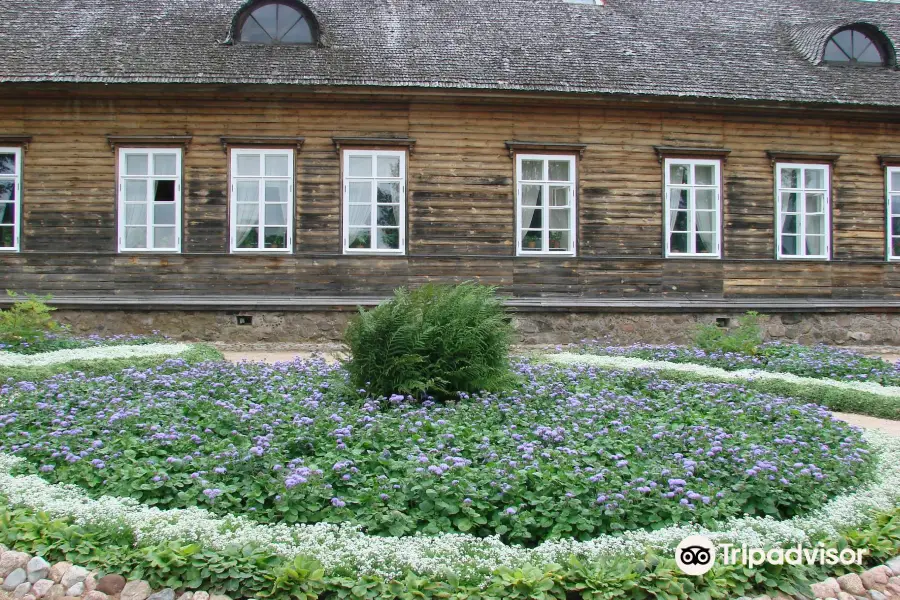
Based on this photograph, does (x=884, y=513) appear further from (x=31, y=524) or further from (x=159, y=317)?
(x=159, y=317)

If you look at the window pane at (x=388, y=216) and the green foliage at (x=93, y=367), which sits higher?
the window pane at (x=388, y=216)

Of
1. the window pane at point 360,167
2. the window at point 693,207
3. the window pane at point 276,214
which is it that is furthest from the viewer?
the window at point 693,207

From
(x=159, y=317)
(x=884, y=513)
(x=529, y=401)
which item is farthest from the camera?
(x=159, y=317)

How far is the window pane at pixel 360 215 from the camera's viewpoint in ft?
46.5

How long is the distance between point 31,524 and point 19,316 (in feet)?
26.6

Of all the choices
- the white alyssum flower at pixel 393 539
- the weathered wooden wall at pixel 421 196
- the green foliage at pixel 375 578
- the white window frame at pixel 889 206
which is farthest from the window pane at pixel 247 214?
the white window frame at pixel 889 206

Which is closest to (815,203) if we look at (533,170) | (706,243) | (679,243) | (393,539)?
(706,243)

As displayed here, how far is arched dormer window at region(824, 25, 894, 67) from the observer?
16.4m

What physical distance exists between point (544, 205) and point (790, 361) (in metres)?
5.45

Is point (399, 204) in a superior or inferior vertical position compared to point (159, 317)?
superior

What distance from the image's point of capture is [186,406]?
679 cm

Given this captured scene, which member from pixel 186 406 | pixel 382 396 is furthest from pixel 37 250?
pixel 382 396

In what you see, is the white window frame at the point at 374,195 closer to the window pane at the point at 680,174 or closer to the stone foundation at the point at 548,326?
the stone foundation at the point at 548,326

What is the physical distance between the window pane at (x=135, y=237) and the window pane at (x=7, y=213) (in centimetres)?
205
